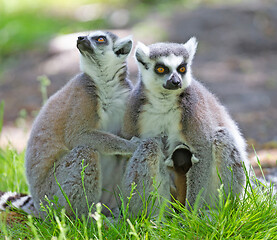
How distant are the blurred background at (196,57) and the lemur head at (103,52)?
3021 mm

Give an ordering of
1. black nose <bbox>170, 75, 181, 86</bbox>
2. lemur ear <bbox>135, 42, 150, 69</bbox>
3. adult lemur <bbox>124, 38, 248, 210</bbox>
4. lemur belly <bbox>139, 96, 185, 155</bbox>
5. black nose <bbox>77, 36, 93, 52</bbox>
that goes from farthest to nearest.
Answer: black nose <bbox>77, 36, 93, 52</bbox>
lemur ear <bbox>135, 42, 150, 69</bbox>
lemur belly <bbox>139, 96, 185, 155</bbox>
adult lemur <bbox>124, 38, 248, 210</bbox>
black nose <bbox>170, 75, 181, 86</bbox>

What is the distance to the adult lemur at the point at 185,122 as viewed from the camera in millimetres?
3959

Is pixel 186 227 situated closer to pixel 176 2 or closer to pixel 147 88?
pixel 147 88

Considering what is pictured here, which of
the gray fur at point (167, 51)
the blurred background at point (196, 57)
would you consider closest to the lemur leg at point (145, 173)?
the gray fur at point (167, 51)

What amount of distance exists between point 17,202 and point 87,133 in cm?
109

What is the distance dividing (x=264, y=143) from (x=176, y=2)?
12.9 meters

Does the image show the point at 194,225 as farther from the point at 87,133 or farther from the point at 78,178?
the point at 87,133

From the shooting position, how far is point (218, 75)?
1068cm

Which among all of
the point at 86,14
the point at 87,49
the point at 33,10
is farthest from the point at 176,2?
the point at 87,49

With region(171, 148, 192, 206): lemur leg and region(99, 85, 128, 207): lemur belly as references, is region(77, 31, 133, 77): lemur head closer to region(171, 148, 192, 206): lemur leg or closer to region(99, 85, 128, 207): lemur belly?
region(99, 85, 128, 207): lemur belly

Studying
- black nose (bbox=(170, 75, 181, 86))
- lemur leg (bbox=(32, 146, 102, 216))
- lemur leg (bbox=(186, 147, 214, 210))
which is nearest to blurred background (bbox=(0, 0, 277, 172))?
lemur leg (bbox=(186, 147, 214, 210))

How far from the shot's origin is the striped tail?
4.45 metres

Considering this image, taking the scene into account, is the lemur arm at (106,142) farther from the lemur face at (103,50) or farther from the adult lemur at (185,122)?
the lemur face at (103,50)

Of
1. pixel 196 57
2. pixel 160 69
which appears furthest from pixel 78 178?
pixel 196 57
